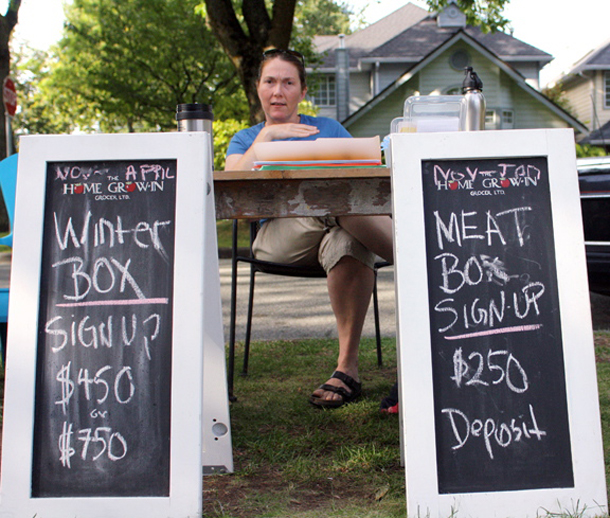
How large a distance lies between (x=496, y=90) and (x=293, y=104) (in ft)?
71.3

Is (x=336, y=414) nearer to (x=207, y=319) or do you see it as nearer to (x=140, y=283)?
(x=207, y=319)

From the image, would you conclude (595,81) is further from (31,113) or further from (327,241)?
(31,113)

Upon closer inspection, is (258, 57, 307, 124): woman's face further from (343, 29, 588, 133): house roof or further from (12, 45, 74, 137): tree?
(12, 45, 74, 137): tree

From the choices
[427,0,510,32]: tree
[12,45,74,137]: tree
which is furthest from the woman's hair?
[12,45,74,137]: tree

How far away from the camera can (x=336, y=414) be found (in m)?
2.79

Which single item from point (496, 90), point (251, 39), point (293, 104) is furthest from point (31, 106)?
point (293, 104)

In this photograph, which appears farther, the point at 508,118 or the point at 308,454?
the point at 508,118

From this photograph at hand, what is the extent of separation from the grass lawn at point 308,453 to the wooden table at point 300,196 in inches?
32.4

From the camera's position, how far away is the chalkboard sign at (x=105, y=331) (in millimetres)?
1770

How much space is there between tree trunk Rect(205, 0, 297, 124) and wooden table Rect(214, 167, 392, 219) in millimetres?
8961

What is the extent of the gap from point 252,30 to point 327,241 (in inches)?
344

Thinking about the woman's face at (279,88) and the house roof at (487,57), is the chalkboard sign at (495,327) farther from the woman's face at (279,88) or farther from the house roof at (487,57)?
the house roof at (487,57)

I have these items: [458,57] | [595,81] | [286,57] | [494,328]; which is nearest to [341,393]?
[494,328]

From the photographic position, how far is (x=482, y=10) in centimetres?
1320
